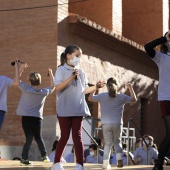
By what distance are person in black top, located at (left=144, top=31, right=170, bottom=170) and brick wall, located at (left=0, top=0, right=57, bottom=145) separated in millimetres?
8550

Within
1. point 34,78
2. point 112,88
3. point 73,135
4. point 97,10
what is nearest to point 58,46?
point 97,10

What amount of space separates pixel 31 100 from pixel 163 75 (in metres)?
3.68

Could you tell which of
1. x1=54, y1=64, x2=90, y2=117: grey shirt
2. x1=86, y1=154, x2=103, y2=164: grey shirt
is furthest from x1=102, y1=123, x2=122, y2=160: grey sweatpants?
x1=86, y1=154, x2=103, y2=164: grey shirt

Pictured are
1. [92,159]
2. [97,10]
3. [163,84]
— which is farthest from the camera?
[97,10]

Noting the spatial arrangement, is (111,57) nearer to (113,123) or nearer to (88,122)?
(88,122)

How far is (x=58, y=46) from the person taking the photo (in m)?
16.0

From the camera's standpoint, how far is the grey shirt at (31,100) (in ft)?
34.3

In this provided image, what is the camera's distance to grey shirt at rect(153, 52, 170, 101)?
A: 293 inches

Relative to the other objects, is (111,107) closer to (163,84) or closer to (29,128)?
(29,128)

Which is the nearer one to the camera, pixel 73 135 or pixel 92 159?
pixel 73 135

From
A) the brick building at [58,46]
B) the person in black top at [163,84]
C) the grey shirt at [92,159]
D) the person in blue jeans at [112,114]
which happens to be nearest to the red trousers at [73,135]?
the person in black top at [163,84]

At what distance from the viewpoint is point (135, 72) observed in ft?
70.6

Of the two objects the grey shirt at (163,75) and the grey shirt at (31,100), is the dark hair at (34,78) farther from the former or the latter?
the grey shirt at (163,75)

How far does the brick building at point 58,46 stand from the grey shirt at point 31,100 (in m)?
5.26
